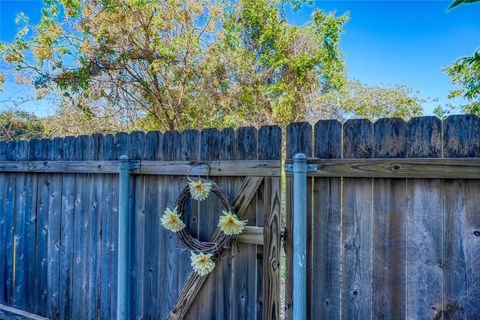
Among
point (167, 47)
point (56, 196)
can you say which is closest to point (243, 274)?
point (56, 196)

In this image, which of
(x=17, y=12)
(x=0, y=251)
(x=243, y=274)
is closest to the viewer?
(x=243, y=274)

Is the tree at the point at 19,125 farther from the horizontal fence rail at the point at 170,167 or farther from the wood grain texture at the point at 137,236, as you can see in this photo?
the wood grain texture at the point at 137,236

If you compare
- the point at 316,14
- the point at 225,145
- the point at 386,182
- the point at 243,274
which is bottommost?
the point at 243,274

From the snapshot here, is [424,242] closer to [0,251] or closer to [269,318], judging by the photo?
[269,318]

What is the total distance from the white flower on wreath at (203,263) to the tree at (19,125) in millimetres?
6520

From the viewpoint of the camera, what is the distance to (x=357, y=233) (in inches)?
71.6

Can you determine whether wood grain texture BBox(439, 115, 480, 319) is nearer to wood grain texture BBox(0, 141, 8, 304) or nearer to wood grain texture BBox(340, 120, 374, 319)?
wood grain texture BBox(340, 120, 374, 319)

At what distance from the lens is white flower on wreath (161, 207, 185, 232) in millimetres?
2211

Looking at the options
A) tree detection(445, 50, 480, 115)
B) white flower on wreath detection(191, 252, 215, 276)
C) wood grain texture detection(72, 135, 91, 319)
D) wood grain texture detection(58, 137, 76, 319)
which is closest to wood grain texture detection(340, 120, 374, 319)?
white flower on wreath detection(191, 252, 215, 276)

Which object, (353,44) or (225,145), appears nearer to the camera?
(225,145)

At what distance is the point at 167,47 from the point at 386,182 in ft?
19.9

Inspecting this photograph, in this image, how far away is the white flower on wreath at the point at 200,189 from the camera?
2156mm

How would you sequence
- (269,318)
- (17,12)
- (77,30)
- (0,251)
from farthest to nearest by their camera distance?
(77,30) < (17,12) < (0,251) < (269,318)

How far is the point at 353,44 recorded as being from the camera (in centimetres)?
891
